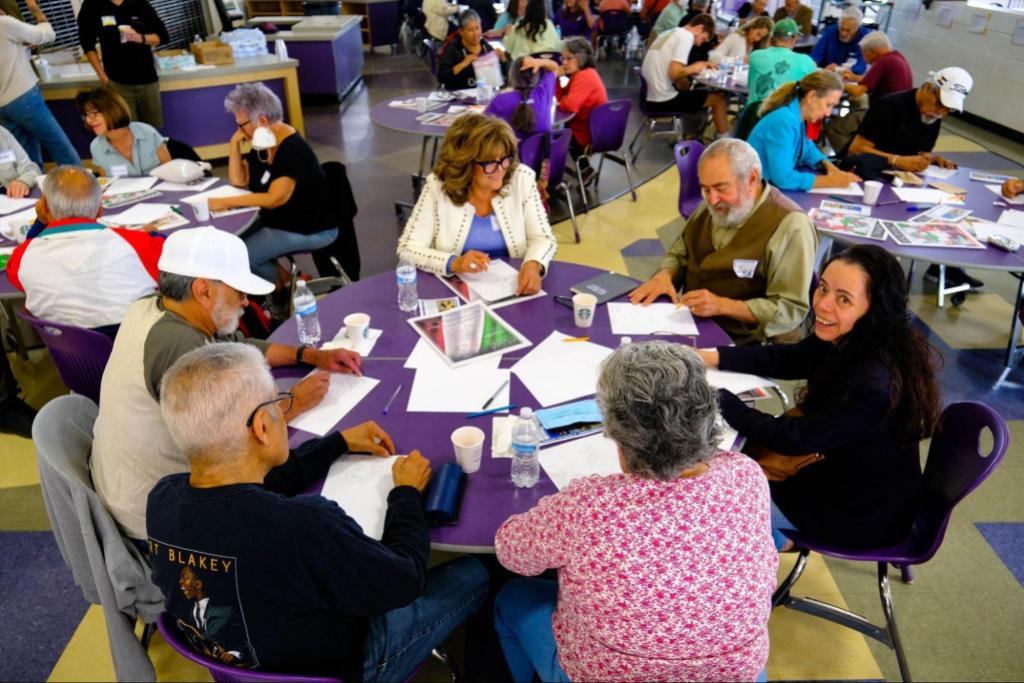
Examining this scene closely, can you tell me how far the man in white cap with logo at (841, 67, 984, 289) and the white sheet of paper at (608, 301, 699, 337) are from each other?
2.72 m

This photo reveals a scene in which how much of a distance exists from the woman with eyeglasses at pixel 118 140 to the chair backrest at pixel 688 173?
11.0 ft

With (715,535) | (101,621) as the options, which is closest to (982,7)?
(715,535)

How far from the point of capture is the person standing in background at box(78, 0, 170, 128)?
20.2ft

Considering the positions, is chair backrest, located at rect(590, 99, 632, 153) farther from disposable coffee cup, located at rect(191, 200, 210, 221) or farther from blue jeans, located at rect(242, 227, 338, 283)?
disposable coffee cup, located at rect(191, 200, 210, 221)

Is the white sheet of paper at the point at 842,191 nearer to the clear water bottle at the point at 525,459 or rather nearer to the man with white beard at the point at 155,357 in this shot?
the clear water bottle at the point at 525,459

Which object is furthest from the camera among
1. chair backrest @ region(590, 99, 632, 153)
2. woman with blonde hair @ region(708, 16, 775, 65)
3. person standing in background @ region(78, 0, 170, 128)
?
woman with blonde hair @ region(708, 16, 775, 65)

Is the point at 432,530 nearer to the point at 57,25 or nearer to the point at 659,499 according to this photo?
the point at 659,499

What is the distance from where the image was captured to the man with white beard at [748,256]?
9.01 feet

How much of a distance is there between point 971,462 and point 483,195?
2.19m

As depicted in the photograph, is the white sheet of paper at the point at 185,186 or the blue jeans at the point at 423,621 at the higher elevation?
the white sheet of paper at the point at 185,186

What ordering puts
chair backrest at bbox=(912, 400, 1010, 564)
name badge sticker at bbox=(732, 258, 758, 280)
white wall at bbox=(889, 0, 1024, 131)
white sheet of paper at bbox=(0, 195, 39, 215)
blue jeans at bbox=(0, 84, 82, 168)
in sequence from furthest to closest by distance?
white wall at bbox=(889, 0, 1024, 131), blue jeans at bbox=(0, 84, 82, 168), white sheet of paper at bbox=(0, 195, 39, 215), name badge sticker at bbox=(732, 258, 758, 280), chair backrest at bbox=(912, 400, 1010, 564)

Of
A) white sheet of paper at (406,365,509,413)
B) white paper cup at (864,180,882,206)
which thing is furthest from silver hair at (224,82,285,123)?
white paper cup at (864,180,882,206)

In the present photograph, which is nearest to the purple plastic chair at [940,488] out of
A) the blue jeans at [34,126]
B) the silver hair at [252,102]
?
the silver hair at [252,102]

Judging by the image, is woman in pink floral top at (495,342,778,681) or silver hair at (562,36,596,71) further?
silver hair at (562,36,596,71)
